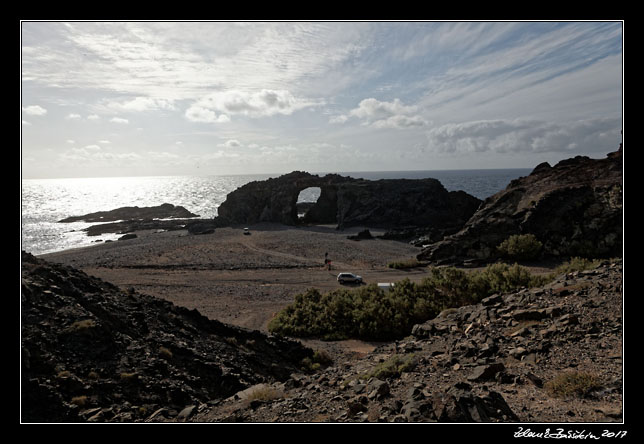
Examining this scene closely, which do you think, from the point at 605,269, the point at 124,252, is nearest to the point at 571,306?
the point at 605,269

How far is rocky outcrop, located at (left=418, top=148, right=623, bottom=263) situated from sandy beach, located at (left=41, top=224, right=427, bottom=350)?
660 centimetres

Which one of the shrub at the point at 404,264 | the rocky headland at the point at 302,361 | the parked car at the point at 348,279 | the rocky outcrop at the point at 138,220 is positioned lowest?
the parked car at the point at 348,279

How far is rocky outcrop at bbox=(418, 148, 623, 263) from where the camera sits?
1302 inches

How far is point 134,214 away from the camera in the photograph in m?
106

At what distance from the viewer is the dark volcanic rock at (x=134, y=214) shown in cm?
10138

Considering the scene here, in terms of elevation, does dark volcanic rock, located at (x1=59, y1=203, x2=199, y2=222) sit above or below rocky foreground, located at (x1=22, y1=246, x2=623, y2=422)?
above

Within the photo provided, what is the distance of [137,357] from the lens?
35.8 feet

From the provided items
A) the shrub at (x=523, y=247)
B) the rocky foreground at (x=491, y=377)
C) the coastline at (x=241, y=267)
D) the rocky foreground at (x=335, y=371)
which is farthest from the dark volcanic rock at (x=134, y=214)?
the rocky foreground at (x=491, y=377)

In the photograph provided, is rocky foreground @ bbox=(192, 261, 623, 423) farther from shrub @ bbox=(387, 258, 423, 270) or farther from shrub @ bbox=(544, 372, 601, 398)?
shrub @ bbox=(387, 258, 423, 270)

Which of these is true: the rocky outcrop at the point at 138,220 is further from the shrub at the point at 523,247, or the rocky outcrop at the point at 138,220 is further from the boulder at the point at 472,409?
the boulder at the point at 472,409

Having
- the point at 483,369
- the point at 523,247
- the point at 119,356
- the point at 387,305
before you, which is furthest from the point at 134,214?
the point at 483,369

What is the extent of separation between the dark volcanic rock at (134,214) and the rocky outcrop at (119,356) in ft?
310

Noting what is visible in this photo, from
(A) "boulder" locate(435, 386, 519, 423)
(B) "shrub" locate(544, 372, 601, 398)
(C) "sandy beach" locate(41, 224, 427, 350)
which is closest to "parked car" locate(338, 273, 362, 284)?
(C) "sandy beach" locate(41, 224, 427, 350)

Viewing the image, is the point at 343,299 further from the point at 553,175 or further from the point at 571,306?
the point at 553,175
